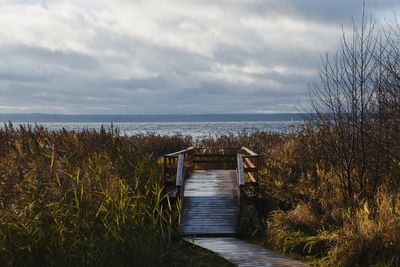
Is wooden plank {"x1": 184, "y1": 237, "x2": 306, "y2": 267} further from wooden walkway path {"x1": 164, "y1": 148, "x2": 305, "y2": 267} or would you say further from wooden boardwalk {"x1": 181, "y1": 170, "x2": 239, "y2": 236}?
wooden boardwalk {"x1": 181, "y1": 170, "x2": 239, "y2": 236}

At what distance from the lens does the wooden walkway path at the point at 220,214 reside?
31.9 ft

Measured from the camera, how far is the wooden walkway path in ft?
31.9

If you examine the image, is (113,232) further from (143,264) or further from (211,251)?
(211,251)

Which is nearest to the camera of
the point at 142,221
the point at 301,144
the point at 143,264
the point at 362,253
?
the point at 143,264

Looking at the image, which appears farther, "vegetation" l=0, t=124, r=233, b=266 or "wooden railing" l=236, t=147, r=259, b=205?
"wooden railing" l=236, t=147, r=259, b=205

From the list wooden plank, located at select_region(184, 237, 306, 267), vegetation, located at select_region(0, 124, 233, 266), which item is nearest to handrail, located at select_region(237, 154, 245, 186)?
wooden plank, located at select_region(184, 237, 306, 267)

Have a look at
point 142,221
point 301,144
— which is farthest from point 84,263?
point 301,144

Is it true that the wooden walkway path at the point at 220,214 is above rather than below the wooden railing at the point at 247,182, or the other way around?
below

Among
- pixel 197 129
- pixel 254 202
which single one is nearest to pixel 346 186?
pixel 254 202

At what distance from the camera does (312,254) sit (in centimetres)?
1018

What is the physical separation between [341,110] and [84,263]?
7499 millimetres

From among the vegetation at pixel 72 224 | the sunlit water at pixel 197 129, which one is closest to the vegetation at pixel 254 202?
the vegetation at pixel 72 224

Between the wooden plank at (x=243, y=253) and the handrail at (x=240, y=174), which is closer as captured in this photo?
the wooden plank at (x=243, y=253)

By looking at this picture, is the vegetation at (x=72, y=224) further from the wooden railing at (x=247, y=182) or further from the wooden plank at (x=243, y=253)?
the wooden railing at (x=247, y=182)
